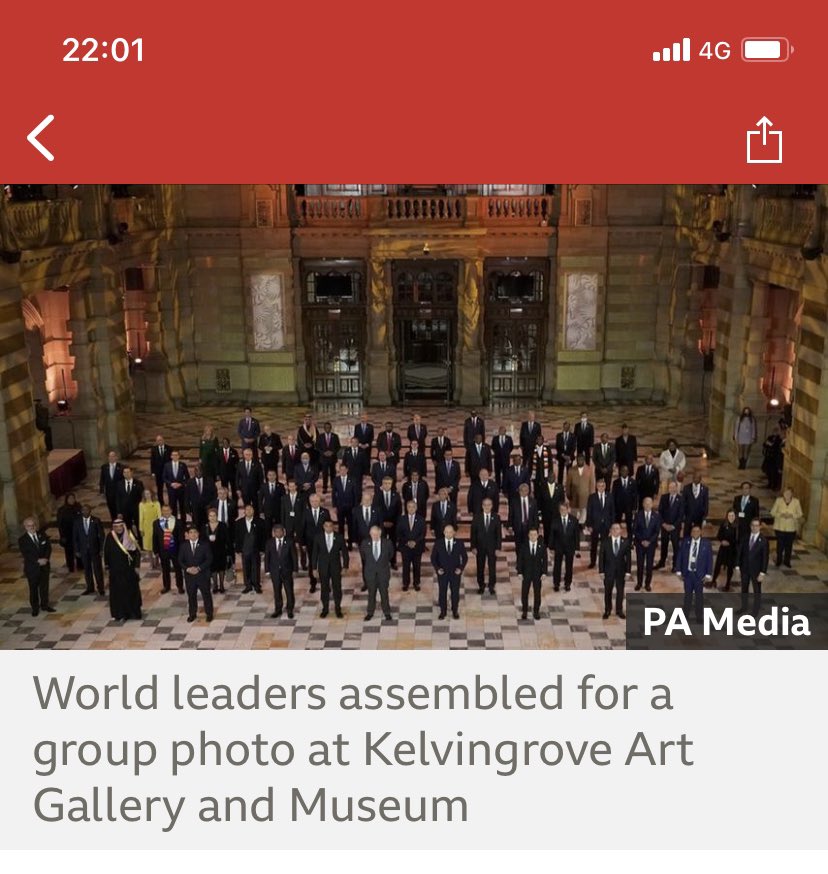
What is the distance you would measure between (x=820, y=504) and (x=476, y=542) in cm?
562

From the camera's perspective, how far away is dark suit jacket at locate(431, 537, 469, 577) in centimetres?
1240

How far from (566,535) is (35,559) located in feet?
22.8

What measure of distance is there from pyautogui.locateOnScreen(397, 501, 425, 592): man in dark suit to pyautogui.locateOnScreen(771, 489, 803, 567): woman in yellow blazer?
16.7 ft

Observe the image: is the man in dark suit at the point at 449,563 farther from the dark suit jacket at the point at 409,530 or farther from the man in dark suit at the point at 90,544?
the man in dark suit at the point at 90,544

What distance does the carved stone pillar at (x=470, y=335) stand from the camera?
24.8 metres

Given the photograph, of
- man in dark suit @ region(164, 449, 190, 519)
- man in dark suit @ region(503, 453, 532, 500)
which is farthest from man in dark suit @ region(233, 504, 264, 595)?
man in dark suit @ region(503, 453, 532, 500)

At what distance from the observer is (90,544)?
531 inches

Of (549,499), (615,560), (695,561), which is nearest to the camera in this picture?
(695,561)

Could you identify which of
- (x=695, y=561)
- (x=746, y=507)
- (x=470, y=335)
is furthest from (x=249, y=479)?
(x=470, y=335)

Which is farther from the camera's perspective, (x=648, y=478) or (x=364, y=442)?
(x=364, y=442)

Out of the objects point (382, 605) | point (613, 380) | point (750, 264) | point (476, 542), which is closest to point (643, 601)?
point (476, 542)

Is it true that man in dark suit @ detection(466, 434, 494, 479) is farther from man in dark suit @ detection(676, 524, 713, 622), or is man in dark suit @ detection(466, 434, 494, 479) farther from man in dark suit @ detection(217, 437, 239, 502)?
man in dark suit @ detection(676, 524, 713, 622)

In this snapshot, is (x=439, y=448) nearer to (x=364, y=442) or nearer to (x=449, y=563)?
(x=364, y=442)

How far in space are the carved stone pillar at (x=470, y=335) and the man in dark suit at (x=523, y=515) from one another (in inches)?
466
